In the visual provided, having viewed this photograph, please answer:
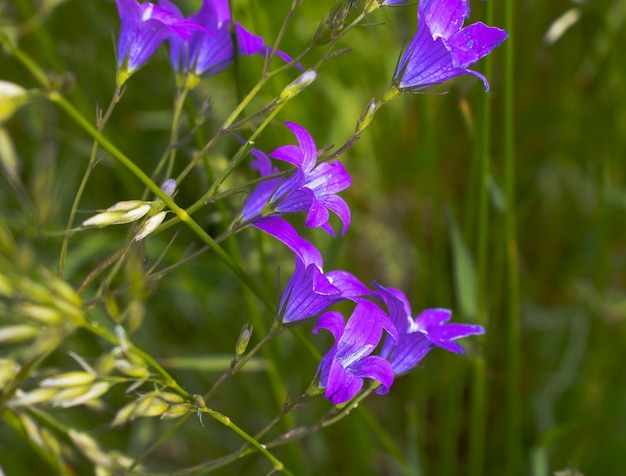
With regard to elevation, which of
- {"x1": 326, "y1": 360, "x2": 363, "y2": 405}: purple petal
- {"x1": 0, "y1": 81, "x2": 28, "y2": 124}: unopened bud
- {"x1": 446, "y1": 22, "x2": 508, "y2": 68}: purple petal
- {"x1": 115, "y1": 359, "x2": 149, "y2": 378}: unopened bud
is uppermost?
{"x1": 0, "y1": 81, "x2": 28, "y2": 124}: unopened bud

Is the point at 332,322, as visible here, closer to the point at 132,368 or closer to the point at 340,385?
the point at 340,385

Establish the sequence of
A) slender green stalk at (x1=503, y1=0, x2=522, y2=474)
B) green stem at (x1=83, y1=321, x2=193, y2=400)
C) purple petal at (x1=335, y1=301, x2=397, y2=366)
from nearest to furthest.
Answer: green stem at (x1=83, y1=321, x2=193, y2=400)
purple petal at (x1=335, y1=301, x2=397, y2=366)
slender green stalk at (x1=503, y1=0, x2=522, y2=474)

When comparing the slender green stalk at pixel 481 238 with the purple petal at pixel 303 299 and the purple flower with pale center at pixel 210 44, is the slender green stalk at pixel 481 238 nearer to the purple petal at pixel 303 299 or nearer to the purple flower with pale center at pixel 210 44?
the purple flower with pale center at pixel 210 44

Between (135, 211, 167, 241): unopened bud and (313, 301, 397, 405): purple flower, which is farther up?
(135, 211, 167, 241): unopened bud

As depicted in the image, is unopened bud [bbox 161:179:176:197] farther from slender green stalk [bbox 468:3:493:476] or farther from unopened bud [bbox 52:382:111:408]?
slender green stalk [bbox 468:3:493:476]

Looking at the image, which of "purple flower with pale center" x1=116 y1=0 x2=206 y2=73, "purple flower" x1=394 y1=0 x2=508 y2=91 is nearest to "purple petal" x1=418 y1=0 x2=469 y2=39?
"purple flower" x1=394 y1=0 x2=508 y2=91

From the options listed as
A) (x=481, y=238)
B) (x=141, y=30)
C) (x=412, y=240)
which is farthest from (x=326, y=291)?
(x=412, y=240)
